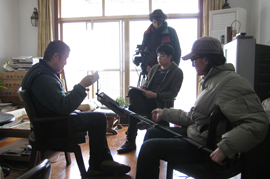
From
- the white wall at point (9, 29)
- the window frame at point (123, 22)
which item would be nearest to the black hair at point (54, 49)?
the window frame at point (123, 22)

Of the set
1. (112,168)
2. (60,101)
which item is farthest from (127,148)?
(60,101)

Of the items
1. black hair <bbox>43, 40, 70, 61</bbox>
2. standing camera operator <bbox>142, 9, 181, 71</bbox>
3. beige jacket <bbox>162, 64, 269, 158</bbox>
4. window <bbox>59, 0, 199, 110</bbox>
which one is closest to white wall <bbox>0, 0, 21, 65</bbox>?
window <bbox>59, 0, 199, 110</bbox>

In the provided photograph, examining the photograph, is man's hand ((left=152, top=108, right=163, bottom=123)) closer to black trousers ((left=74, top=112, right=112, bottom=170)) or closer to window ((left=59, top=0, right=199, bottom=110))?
black trousers ((left=74, top=112, right=112, bottom=170))

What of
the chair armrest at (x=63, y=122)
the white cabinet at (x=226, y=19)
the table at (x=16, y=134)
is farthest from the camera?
the white cabinet at (x=226, y=19)

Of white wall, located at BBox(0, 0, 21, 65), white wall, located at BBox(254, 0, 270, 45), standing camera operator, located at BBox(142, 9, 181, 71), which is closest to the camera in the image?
standing camera operator, located at BBox(142, 9, 181, 71)

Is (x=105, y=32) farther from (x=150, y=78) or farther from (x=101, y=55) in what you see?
(x=150, y=78)

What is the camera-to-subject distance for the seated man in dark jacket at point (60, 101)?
4.90 ft

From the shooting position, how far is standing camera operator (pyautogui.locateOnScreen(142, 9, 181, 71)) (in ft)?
Answer: 8.75

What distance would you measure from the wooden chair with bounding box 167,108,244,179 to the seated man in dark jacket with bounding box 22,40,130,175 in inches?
30.1

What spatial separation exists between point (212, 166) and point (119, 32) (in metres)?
3.86

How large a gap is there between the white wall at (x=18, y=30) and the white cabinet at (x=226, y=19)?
3822mm

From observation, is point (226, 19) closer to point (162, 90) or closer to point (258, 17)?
point (258, 17)

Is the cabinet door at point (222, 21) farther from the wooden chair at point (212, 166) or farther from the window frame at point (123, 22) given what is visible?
the wooden chair at point (212, 166)

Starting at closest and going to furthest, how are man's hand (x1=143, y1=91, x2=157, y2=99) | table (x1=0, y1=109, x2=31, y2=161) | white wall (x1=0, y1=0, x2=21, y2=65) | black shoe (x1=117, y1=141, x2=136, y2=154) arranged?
table (x1=0, y1=109, x2=31, y2=161)
man's hand (x1=143, y1=91, x2=157, y2=99)
black shoe (x1=117, y1=141, x2=136, y2=154)
white wall (x1=0, y1=0, x2=21, y2=65)
